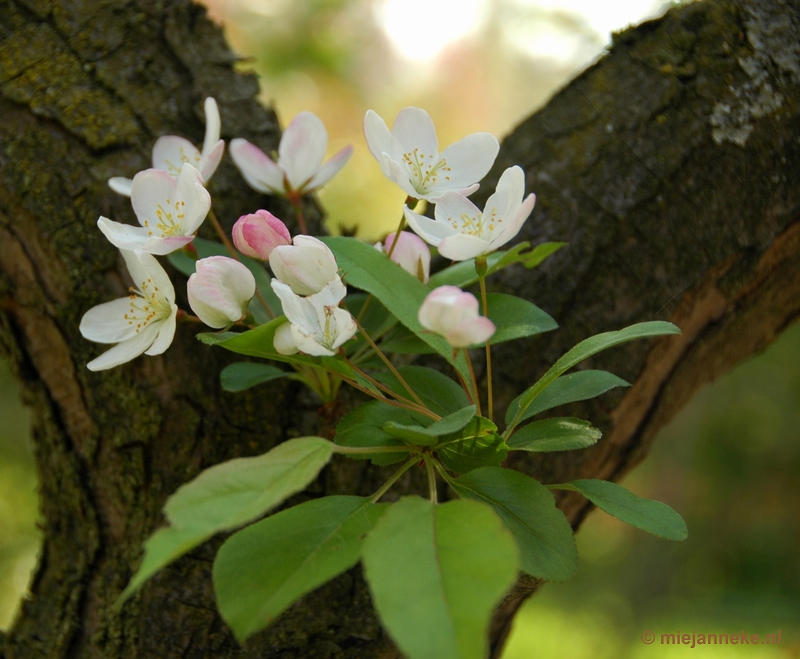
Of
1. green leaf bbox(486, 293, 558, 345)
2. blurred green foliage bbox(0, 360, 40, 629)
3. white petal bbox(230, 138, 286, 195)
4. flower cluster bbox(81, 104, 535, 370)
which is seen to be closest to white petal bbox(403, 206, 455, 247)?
flower cluster bbox(81, 104, 535, 370)

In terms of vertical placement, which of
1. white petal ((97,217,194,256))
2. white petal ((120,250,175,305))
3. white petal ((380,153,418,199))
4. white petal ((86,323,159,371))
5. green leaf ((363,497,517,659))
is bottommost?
green leaf ((363,497,517,659))

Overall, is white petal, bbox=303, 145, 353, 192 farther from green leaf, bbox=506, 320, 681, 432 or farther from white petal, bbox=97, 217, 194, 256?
green leaf, bbox=506, 320, 681, 432

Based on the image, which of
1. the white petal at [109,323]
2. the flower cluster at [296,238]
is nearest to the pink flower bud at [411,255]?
the flower cluster at [296,238]

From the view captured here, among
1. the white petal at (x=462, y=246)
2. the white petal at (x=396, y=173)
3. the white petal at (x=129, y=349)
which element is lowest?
the white petal at (x=129, y=349)

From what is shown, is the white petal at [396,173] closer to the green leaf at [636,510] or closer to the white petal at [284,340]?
the white petal at [284,340]

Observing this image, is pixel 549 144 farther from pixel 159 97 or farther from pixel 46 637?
pixel 46 637

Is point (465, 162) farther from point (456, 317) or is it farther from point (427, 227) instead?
point (456, 317)
